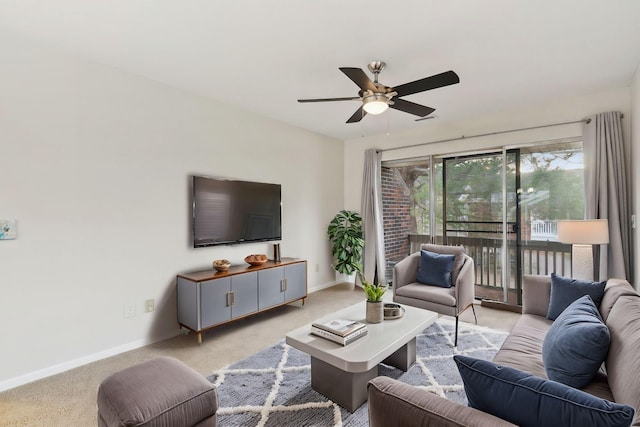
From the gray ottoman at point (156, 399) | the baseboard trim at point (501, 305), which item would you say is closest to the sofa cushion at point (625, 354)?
the gray ottoman at point (156, 399)

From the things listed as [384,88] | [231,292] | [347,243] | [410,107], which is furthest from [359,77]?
[347,243]

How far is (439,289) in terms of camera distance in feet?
10.5

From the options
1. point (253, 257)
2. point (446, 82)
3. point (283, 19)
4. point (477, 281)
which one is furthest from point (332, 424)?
point (477, 281)

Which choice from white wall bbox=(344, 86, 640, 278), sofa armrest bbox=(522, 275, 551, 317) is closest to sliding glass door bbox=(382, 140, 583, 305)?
white wall bbox=(344, 86, 640, 278)

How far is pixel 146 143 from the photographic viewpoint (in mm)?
2984

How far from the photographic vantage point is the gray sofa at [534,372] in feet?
3.21

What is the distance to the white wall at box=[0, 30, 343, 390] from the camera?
2311mm

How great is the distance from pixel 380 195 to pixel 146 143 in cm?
328

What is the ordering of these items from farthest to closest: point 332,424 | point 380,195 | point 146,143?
point 380,195 → point 146,143 → point 332,424

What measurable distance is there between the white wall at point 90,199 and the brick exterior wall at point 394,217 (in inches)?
99.4

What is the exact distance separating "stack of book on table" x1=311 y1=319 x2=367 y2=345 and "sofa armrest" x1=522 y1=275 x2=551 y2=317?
1.41 meters

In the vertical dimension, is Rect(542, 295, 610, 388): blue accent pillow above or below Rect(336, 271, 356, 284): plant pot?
above

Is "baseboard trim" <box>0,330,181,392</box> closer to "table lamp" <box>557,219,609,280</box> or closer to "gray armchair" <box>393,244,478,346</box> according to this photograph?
"gray armchair" <box>393,244,478,346</box>

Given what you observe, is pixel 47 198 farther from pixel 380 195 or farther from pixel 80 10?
pixel 380 195
